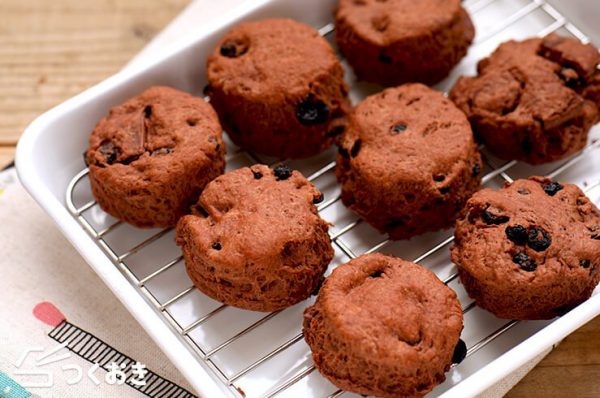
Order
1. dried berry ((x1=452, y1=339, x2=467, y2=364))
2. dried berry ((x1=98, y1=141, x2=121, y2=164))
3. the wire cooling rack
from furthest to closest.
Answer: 1. dried berry ((x1=98, y1=141, x2=121, y2=164))
2. the wire cooling rack
3. dried berry ((x1=452, y1=339, x2=467, y2=364))

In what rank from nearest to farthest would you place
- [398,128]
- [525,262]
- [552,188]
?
[525,262] → [552,188] → [398,128]

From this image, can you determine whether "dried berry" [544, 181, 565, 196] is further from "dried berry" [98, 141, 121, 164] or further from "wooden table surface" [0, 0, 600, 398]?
"wooden table surface" [0, 0, 600, 398]

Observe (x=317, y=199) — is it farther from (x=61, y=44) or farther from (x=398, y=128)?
(x=61, y=44)

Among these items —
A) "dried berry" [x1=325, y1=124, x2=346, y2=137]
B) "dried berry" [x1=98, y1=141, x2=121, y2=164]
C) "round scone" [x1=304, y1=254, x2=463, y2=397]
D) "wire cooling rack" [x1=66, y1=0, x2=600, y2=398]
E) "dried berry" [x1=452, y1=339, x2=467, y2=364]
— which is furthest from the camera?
"dried berry" [x1=325, y1=124, x2=346, y2=137]

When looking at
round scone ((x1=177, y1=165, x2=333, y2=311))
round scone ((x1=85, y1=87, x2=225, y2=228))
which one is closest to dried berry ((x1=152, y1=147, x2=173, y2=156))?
round scone ((x1=85, y1=87, x2=225, y2=228))

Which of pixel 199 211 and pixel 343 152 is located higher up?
pixel 199 211

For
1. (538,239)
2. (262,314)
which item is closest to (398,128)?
(538,239)

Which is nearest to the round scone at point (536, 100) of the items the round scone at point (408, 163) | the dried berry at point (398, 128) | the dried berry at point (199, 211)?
the round scone at point (408, 163)
